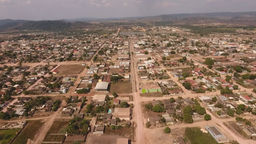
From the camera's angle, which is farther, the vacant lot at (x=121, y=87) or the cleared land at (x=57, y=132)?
the vacant lot at (x=121, y=87)

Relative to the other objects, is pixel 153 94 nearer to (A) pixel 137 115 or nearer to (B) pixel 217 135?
(A) pixel 137 115

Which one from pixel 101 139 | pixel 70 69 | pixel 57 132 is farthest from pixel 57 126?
pixel 70 69

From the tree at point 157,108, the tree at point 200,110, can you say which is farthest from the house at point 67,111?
the tree at point 200,110

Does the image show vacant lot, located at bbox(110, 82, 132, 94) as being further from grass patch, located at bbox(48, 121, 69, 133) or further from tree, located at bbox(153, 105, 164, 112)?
grass patch, located at bbox(48, 121, 69, 133)

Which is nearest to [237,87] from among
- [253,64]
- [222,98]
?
[222,98]

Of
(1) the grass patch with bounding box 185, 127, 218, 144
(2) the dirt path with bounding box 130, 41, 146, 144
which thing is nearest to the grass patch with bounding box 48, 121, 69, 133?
(2) the dirt path with bounding box 130, 41, 146, 144

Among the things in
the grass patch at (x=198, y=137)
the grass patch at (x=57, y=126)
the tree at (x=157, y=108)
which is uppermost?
the tree at (x=157, y=108)

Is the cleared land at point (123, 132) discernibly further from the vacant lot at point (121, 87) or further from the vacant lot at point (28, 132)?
the vacant lot at point (28, 132)
